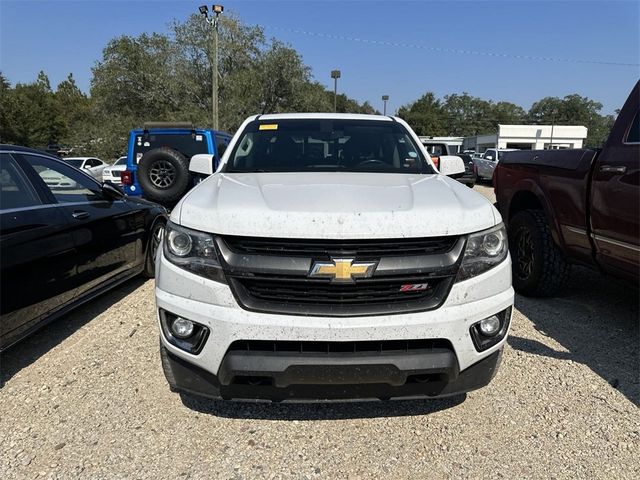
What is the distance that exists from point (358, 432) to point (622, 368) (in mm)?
2058

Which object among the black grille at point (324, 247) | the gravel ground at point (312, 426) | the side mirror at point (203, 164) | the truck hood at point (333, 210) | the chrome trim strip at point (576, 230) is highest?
the side mirror at point (203, 164)

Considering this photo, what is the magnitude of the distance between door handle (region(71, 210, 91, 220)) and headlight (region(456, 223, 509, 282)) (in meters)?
2.99

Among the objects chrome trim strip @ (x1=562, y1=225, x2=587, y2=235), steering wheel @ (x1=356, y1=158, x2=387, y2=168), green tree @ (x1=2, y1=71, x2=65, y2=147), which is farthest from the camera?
green tree @ (x1=2, y1=71, x2=65, y2=147)

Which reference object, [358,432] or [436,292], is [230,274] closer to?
[436,292]

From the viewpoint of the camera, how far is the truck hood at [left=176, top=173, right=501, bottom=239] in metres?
2.15

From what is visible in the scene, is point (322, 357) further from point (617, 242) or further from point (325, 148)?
point (617, 242)

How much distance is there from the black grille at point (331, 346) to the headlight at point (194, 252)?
12.7 inches

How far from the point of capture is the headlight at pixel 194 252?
7.18ft

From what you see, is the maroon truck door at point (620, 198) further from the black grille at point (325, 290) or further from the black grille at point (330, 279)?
the black grille at point (325, 290)

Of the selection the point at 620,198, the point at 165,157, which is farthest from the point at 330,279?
the point at 165,157

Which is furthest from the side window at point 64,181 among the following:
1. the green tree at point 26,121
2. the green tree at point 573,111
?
the green tree at point 573,111

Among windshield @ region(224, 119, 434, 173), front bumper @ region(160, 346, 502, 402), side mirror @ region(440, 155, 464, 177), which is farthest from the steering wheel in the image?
front bumper @ region(160, 346, 502, 402)

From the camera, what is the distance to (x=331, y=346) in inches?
86.0

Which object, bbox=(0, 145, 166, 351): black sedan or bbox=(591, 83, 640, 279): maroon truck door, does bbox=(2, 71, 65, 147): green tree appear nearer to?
bbox=(0, 145, 166, 351): black sedan
